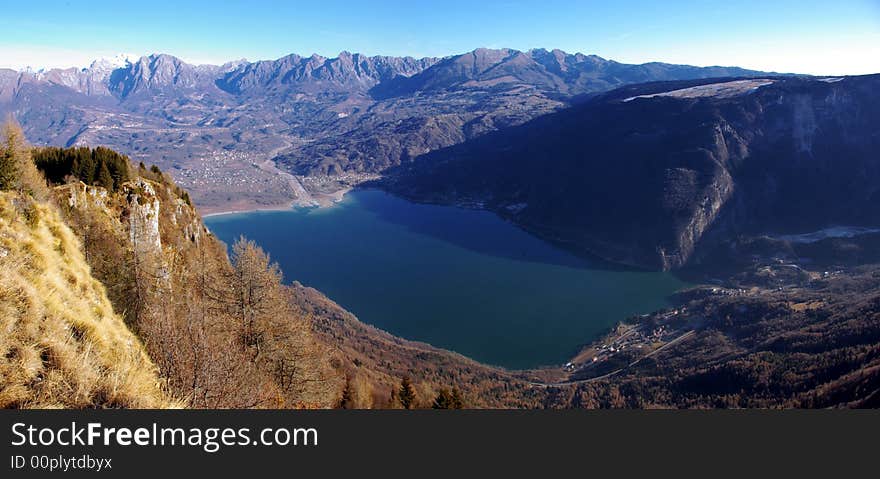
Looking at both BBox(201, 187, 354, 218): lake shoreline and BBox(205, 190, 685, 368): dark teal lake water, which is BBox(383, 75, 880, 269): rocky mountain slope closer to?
BBox(205, 190, 685, 368): dark teal lake water

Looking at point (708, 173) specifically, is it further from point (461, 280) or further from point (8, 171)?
point (8, 171)

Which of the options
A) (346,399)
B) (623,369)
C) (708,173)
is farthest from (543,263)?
(346,399)

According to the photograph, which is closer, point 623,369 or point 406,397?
point 406,397

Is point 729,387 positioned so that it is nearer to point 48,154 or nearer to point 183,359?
point 183,359

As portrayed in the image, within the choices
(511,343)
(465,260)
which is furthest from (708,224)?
(511,343)

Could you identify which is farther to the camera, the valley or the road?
the road

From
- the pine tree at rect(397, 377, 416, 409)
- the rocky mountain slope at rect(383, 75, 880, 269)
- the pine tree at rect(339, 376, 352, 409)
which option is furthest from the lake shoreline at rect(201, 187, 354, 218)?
the pine tree at rect(397, 377, 416, 409)

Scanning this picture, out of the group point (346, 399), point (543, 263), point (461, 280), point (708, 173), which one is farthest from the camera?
point (708, 173)
